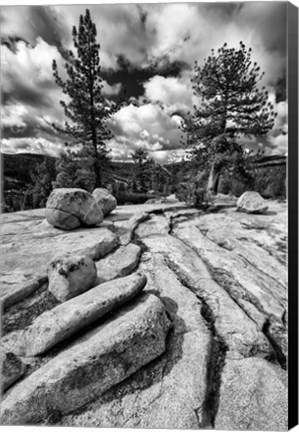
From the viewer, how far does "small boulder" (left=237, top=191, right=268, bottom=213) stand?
707 cm

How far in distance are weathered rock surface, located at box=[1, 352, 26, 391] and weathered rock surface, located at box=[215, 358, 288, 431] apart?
98.2 inches

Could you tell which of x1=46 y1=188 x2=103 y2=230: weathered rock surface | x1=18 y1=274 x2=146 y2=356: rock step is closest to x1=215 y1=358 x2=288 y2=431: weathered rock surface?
x1=18 y1=274 x2=146 y2=356: rock step

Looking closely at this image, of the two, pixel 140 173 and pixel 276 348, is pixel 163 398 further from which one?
pixel 140 173

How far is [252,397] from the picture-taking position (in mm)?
2496

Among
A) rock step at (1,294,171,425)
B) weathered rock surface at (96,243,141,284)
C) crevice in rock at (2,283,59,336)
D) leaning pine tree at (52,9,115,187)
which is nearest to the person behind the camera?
rock step at (1,294,171,425)

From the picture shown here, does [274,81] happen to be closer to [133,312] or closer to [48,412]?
[133,312]

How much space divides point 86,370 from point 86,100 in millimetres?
9251

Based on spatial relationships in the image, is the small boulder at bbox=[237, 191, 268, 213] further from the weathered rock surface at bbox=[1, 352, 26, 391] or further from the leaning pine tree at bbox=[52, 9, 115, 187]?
the weathered rock surface at bbox=[1, 352, 26, 391]

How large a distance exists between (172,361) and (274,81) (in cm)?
539

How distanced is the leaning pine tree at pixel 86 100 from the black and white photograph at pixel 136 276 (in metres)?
0.11

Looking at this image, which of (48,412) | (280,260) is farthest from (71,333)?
(280,260)

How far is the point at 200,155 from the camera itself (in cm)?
1173

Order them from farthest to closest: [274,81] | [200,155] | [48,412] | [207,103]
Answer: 1. [200,155]
2. [207,103]
3. [274,81]
4. [48,412]

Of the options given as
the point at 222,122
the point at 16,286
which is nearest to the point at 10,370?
the point at 16,286
